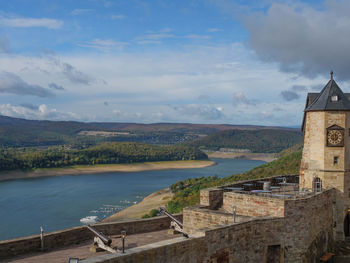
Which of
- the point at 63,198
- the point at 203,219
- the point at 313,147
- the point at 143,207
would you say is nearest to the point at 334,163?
the point at 313,147

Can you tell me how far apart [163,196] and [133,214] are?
1615 cm

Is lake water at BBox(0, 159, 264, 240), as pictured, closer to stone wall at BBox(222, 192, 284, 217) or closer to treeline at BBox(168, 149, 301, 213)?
treeline at BBox(168, 149, 301, 213)

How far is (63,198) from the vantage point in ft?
224

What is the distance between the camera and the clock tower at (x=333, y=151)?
57.8 feet

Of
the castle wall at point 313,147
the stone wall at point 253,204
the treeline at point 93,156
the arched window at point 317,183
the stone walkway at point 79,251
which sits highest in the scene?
the castle wall at point 313,147

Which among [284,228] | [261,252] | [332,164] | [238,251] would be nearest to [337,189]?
[332,164]

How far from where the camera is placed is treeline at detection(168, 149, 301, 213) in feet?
167

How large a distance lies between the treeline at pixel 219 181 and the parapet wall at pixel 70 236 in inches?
1307

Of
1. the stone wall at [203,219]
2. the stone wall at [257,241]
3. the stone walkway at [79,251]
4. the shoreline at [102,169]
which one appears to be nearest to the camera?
the stone wall at [257,241]

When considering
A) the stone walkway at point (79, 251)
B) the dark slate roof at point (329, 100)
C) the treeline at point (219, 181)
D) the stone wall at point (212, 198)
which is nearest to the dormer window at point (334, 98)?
the dark slate roof at point (329, 100)

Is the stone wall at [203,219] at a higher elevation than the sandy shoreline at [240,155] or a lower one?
higher

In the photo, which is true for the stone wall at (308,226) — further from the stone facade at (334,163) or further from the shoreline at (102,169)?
the shoreline at (102,169)

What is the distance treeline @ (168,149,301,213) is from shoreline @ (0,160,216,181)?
47.0m

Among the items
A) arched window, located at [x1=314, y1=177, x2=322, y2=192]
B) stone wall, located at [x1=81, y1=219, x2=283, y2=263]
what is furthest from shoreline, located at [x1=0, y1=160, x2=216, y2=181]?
stone wall, located at [x1=81, y1=219, x2=283, y2=263]
